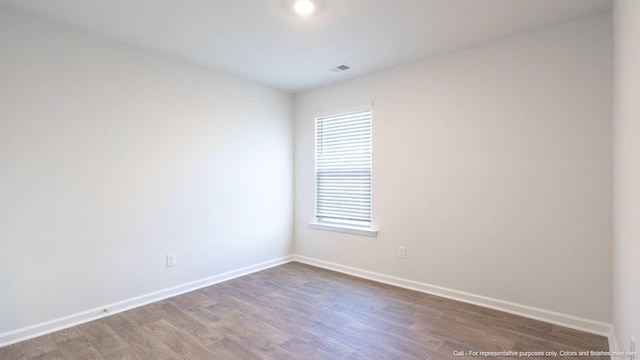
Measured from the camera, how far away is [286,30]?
105 inches

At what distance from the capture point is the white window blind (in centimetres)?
386

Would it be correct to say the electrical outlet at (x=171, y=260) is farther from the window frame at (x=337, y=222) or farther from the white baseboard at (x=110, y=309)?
the window frame at (x=337, y=222)

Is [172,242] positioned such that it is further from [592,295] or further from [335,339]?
[592,295]

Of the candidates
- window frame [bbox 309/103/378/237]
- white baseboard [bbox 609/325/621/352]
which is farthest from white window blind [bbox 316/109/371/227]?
white baseboard [bbox 609/325/621/352]

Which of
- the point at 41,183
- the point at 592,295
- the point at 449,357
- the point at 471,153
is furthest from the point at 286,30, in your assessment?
the point at 592,295

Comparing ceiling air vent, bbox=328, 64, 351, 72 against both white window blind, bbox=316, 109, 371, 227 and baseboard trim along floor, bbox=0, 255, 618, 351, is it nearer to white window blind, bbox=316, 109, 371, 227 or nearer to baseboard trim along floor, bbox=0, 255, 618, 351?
white window blind, bbox=316, 109, 371, 227

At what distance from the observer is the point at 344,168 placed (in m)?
4.08

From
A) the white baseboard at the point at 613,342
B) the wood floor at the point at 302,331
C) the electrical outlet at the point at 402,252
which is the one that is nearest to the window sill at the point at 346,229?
the electrical outlet at the point at 402,252

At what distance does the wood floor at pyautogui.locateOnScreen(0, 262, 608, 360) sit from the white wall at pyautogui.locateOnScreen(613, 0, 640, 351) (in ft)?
2.34

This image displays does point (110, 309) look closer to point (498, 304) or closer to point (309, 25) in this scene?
point (309, 25)

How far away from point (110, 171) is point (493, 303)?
3.64m

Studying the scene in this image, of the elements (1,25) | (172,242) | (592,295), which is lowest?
(592,295)

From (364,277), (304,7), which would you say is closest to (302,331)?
(364,277)

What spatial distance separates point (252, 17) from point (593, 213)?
3.04m
